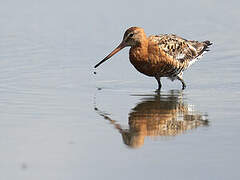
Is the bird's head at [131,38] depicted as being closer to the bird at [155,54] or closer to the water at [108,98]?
the bird at [155,54]

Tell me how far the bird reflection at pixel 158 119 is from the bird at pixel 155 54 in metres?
1.21

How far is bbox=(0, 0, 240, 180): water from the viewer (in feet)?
21.8

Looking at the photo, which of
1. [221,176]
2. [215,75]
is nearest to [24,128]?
[221,176]

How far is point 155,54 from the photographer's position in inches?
444

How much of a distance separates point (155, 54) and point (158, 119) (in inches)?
117

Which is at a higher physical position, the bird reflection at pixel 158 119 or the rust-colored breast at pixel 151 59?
the rust-colored breast at pixel 151 59

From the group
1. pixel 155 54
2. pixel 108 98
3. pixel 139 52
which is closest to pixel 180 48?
pixel 155 54

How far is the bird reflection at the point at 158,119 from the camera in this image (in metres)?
7.69

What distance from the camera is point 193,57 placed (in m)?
12.4

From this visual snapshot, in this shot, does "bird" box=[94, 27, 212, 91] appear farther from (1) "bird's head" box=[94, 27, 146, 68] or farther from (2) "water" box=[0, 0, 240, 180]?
(2) "water" box=[0, 0, 240, 180]

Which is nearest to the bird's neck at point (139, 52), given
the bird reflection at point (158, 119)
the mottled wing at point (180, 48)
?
the mottled wing at point (180, 48)

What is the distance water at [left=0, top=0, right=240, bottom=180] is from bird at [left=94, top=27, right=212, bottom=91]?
0.82ft

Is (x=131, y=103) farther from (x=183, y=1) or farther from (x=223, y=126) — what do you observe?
(x=183, y=1)

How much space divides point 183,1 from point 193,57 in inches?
182
